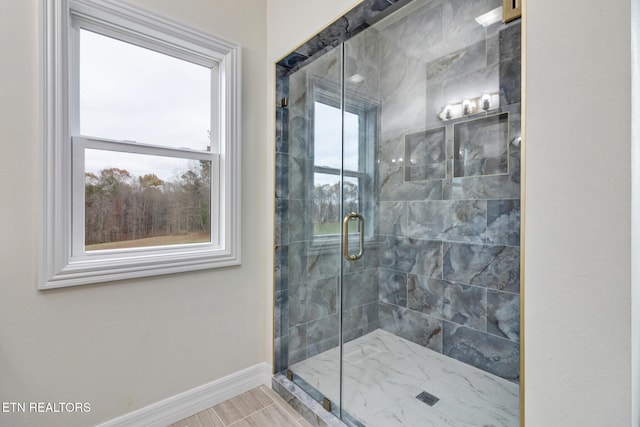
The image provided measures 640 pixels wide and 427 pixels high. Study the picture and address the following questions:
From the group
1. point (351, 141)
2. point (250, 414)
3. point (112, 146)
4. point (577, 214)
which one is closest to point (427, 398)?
point (250, 414)

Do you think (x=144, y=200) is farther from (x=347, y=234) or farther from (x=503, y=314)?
(x=503, y=314)

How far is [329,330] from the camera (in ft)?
6.52

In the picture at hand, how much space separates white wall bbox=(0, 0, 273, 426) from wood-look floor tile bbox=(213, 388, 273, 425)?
168mm

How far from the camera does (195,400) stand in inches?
65.6

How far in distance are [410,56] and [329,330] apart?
2.19 metres

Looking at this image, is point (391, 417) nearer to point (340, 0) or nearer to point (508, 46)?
point (340, 0)

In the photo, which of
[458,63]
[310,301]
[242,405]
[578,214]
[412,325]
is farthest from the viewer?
[412,325]

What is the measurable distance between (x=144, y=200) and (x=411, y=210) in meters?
1.93

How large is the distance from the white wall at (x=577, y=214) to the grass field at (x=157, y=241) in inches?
64.1

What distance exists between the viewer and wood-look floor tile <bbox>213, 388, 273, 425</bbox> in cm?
164

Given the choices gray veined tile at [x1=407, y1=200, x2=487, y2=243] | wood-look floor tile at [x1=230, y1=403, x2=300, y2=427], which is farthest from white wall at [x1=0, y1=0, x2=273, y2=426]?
gray veined tile at [x1=407, y1=200, x2=487, y2=243]

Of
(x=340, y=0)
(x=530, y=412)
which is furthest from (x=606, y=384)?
(x=340, y=0)

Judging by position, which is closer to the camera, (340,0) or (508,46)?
(340,0)

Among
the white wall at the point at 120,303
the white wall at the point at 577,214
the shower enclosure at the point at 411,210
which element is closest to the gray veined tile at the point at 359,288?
the shower enclosure at the point at 411,210
